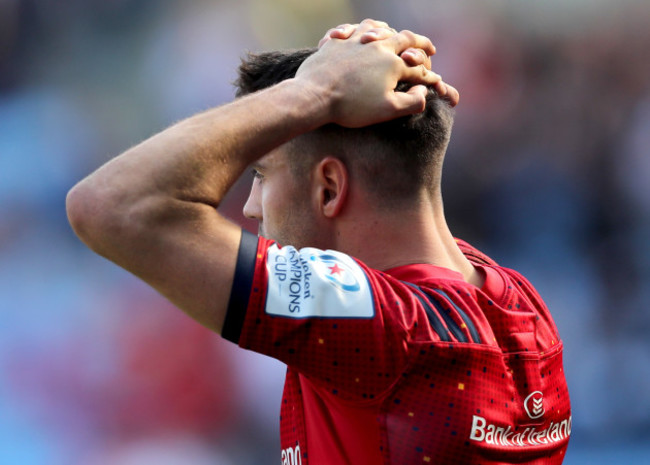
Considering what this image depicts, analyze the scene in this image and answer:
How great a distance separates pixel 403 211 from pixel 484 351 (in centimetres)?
33

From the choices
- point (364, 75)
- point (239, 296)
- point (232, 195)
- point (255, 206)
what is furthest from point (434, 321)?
point (232, 195)

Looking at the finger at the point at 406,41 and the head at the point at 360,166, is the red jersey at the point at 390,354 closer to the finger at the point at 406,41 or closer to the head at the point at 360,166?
the head at the point at 360,166

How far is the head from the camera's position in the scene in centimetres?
145

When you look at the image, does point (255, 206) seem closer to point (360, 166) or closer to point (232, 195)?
point (360, 166)

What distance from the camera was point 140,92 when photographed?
4.27 m

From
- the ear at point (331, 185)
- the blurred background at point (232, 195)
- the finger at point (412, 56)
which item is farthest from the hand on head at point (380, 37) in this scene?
the blurred background at point (232, 195)

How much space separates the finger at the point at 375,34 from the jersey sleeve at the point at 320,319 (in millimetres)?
427

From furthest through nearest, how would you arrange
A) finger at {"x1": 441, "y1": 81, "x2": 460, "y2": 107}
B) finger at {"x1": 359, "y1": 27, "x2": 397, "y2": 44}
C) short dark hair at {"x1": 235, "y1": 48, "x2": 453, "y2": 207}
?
finger at {"x1": 441, "y1": 81, "x2": 460, "y2": 107} < short dark hair at {"x1": 235, "y1": 48, "x2": 453, "y2": 207} < finger at {"x1": 359, "y1": 27, "x2": 397, "y2": 44}

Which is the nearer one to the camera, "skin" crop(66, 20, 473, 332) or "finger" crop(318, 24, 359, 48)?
"skin" crop(66, 20, 473, 332)

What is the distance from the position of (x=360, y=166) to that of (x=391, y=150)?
0.22 ft

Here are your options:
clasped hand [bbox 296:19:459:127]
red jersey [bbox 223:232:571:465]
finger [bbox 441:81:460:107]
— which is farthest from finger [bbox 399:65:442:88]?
red jersey [bbox 223:232:571:465]


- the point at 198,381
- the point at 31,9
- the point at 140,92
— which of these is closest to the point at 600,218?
the point at 198,381

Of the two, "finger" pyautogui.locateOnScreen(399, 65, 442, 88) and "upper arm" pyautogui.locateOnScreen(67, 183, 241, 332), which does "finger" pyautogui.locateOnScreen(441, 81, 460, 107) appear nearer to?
"finger" pyautogui.locateOnScreen(399, 65, 442, 88)

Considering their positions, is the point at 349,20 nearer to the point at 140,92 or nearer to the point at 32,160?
the point at 140,92
